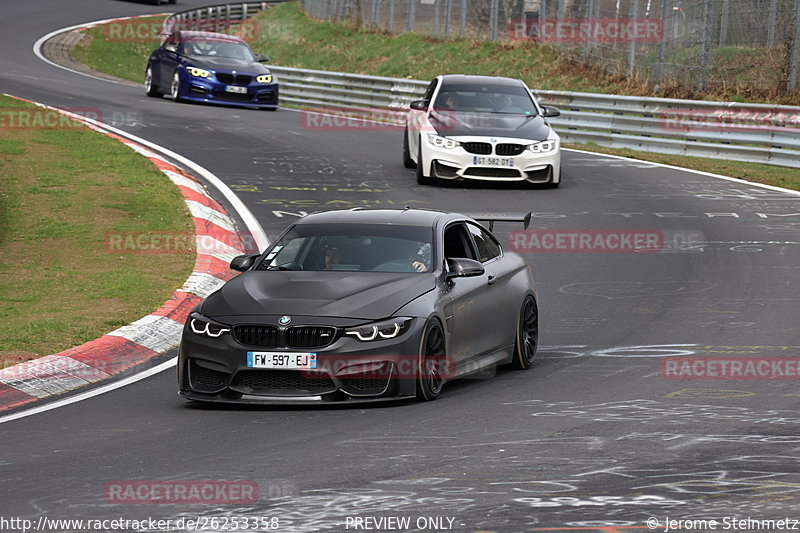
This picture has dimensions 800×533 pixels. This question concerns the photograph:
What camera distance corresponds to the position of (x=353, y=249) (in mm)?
10711

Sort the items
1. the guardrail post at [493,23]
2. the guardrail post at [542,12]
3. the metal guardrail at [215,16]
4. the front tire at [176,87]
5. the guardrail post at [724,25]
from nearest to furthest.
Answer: the guardrail post at [724,25], the front tire at [176,87], the guardrail post at [542,12], the guardrail post at [493,23], the metal guardrail at [215,16]

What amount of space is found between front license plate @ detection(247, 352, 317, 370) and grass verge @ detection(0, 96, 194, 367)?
227 cm

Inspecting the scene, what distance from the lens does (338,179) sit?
22.5 metres

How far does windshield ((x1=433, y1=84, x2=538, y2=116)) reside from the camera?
22.8 m

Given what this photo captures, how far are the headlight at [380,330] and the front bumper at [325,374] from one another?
31 millimetres

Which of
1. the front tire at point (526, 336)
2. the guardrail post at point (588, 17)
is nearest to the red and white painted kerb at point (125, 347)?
the front tire at point (526, 336)

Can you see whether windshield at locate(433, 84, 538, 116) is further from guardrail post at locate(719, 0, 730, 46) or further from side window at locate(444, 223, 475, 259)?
side window at locate(444, 223, 475, 259)

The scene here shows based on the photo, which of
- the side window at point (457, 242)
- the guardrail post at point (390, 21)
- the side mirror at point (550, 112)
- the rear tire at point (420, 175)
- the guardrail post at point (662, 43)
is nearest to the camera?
the side window at point (457, 242)

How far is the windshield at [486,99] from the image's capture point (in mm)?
22819

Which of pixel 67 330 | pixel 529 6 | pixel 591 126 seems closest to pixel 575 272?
pixel 67 330

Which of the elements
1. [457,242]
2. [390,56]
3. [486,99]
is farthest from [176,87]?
[457,242]

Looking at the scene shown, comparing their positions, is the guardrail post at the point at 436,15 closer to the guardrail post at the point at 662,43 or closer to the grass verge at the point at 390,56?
the grass verge at the point at 390,56

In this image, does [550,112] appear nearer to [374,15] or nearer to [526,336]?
[526,336]

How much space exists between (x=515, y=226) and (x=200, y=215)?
4.27 metres
